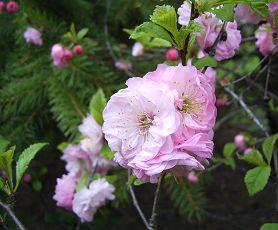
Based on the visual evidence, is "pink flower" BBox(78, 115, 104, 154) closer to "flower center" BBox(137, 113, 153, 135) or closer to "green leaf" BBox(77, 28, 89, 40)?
"green leaf" BBox(77, 28, 89, 40)

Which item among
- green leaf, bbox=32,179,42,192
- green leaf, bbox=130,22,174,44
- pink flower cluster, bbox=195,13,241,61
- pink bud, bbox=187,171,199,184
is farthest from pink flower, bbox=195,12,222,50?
green leaf, bbox=32,179,42,192

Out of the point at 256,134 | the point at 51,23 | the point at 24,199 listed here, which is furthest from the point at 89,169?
the point at 256,134

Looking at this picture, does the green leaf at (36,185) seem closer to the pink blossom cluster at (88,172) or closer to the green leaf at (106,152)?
the pink blossom cluster at (88,172)

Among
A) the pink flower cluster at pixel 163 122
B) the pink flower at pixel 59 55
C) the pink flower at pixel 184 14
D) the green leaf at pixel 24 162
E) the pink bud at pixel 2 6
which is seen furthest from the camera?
the pink bud at pixel 2 6

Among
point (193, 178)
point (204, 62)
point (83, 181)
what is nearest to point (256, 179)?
point (204, 62)

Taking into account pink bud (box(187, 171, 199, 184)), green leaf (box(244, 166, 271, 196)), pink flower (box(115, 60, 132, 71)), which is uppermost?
green leaf (box(244, 166, 271, 196))

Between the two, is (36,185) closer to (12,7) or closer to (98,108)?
(12,7)

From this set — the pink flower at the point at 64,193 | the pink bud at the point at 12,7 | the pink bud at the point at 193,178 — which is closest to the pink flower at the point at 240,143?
the pink bud at the point at 193,178

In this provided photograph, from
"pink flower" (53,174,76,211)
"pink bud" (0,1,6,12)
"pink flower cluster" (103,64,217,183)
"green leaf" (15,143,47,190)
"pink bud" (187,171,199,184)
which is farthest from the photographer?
"pink bud" (0,1,6,12)

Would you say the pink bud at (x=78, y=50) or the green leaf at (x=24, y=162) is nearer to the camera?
the green leaf at (x=24, y=162)
